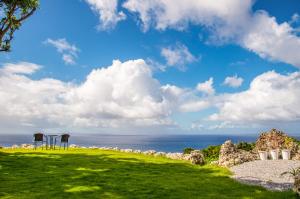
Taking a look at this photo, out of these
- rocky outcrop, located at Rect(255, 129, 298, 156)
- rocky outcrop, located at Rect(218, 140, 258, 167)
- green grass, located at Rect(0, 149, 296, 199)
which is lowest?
green grass, located at Rect(0, 149, 296, 199)

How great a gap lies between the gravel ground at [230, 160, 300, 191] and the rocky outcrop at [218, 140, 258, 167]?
76 centimetres

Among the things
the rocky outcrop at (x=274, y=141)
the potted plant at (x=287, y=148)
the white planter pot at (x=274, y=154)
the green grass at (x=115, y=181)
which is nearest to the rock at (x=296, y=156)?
the potted plant at (x=287, y=148)

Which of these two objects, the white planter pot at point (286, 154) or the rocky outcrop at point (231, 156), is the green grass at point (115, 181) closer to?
the rocky outcrop at point (231, 156)

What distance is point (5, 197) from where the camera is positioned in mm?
15195

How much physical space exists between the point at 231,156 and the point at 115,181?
12.1 meters

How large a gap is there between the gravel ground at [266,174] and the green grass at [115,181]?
0.92 metres

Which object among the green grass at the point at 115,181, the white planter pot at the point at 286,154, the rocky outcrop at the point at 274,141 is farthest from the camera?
the rocky outcrop at the point at 274,141

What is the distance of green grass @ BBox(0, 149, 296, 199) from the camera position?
52.5 feet

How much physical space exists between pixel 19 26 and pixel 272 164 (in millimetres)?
22030

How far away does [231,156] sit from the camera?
27969mm

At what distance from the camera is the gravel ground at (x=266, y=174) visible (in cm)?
1913

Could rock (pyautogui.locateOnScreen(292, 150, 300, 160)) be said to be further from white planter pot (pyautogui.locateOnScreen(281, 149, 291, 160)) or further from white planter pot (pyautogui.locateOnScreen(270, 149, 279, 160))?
white planter pot (pyautogui.locateOnScreen(270, 149, 279, 160))

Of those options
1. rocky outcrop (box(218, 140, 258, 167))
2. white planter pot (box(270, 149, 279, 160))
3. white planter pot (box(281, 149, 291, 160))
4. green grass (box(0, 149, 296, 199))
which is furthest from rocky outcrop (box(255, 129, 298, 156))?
green grass (box(0, 149, 296, 199))

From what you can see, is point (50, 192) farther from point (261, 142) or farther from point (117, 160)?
point (261, 142)
